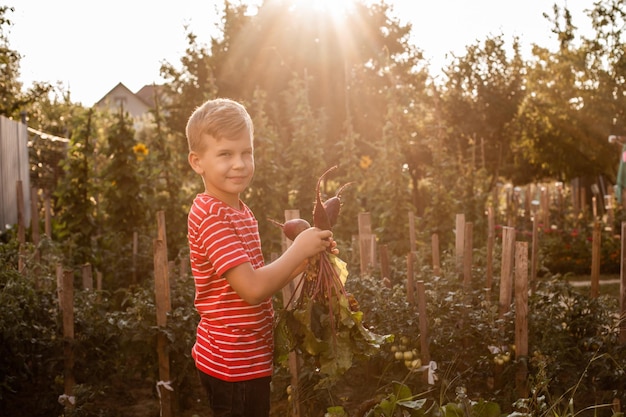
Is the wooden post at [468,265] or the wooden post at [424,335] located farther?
the wooden post at [468,265]

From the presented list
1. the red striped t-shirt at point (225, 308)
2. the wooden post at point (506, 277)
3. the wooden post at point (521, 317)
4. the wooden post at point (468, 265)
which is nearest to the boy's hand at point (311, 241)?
the red striped t-shirt at point (225, 308)

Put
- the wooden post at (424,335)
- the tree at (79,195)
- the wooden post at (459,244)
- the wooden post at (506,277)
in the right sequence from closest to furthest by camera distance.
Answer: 1. the wooden post at (424,335)
2. the wooden post at (506,277)
3. the wooden post at (459,244)
4. the tree at (79,195)

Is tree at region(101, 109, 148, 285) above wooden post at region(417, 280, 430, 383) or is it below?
above

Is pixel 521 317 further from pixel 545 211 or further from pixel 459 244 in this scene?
pixel 545 211

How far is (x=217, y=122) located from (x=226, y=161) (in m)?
0.11

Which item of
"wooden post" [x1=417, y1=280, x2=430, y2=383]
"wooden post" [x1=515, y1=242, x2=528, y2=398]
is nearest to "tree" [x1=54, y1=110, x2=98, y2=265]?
"wooden post" [x1=417, y1=280, x2=430, y2=383]

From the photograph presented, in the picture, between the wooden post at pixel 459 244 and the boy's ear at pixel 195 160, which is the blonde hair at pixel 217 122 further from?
the wooden post at pixel 459 244

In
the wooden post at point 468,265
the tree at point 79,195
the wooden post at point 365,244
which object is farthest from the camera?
the tree at point 79,195

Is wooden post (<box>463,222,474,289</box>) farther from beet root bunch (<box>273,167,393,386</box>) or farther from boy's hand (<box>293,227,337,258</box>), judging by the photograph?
boy's hand (<box>293,227,337,258</box>)

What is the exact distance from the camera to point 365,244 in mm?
4465

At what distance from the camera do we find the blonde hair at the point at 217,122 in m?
1.96

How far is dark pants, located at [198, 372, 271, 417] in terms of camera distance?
6.63 feet

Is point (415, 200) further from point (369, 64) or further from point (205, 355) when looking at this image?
point (369, 64)

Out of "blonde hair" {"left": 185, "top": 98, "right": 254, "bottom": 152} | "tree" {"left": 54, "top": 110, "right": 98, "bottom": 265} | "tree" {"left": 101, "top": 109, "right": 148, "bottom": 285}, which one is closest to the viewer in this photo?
"blonde hair" {"left": 185, "top": 98, "right": 254, "bottom": 152}
